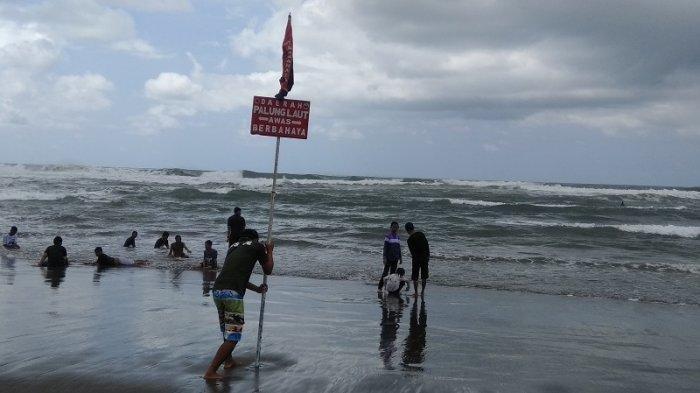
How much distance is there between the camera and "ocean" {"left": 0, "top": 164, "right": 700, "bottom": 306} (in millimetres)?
15750

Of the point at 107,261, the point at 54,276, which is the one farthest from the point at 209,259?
the point at 54,276

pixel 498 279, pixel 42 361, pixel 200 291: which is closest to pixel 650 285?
pixel 498 279

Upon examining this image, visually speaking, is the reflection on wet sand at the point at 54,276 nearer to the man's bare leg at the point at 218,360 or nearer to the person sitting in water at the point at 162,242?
the person sitting in water at the point at 162,242

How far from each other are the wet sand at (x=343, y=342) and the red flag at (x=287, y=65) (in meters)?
2.98

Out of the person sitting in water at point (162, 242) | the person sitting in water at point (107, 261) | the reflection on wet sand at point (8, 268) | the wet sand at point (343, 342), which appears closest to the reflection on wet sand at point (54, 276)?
the wet sand at point (343, 342)

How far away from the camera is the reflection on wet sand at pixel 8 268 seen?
12277 mm

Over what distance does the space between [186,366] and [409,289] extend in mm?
7219

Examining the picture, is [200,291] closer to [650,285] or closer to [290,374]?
[290,374]

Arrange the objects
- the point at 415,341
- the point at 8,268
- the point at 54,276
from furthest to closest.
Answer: the point at 8,268 < the point at 54,276 < the point at 415,341

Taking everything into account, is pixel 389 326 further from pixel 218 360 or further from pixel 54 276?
pixel 54 276

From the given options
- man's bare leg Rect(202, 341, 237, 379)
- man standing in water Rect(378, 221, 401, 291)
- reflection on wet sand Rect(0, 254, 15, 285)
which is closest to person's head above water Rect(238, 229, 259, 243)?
man's bare leg Rect(202, 341, 237, 379)

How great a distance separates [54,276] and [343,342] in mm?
8064

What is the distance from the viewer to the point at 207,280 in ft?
44.7

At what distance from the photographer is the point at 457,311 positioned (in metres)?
10.8
